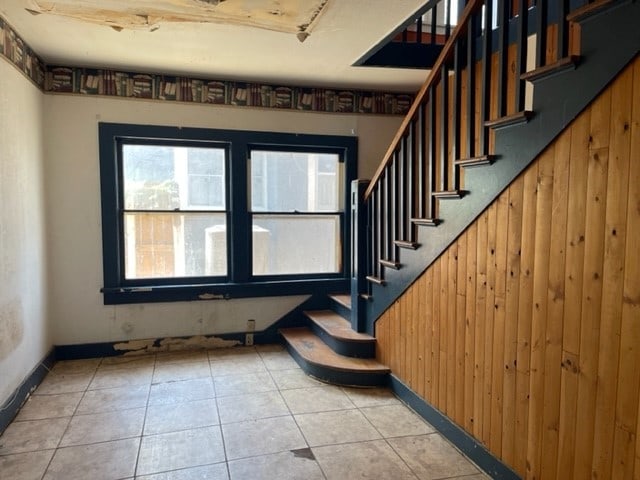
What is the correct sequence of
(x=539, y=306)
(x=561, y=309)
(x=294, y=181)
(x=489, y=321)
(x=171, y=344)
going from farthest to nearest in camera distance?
(x=294, y=181) → (x=171, y=344) → (x=489, y=321) → (x=539, y=306) → (x=561, y=309)

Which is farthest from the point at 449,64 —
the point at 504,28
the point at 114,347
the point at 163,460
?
the point at 114,347

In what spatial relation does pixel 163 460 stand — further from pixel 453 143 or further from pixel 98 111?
pixel 98 111

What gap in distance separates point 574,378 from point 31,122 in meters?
3.86

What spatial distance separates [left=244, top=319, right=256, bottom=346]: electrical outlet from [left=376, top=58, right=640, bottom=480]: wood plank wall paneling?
7.47ft

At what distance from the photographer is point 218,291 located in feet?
13.9

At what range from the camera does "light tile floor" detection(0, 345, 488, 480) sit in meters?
2.28

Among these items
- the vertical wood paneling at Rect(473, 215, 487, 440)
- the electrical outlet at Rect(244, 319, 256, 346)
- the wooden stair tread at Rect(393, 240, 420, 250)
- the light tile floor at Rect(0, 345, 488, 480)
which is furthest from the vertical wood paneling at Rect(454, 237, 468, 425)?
the electrical outlet at Rect(244, 319, 256, 346)

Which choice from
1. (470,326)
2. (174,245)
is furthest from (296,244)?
(470,326)

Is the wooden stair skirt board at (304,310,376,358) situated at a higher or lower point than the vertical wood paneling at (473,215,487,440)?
lower

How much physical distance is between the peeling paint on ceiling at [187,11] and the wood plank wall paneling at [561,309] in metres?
1.50

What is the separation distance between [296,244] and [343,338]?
130 cm

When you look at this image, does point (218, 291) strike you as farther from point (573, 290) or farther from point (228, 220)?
point (573, 290)

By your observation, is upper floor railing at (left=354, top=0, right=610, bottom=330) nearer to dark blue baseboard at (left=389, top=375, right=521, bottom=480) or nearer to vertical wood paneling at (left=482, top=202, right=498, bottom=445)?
vertical wood paneling at (left=482, top=202, right=498, bottom=445)

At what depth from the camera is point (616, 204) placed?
156cm
